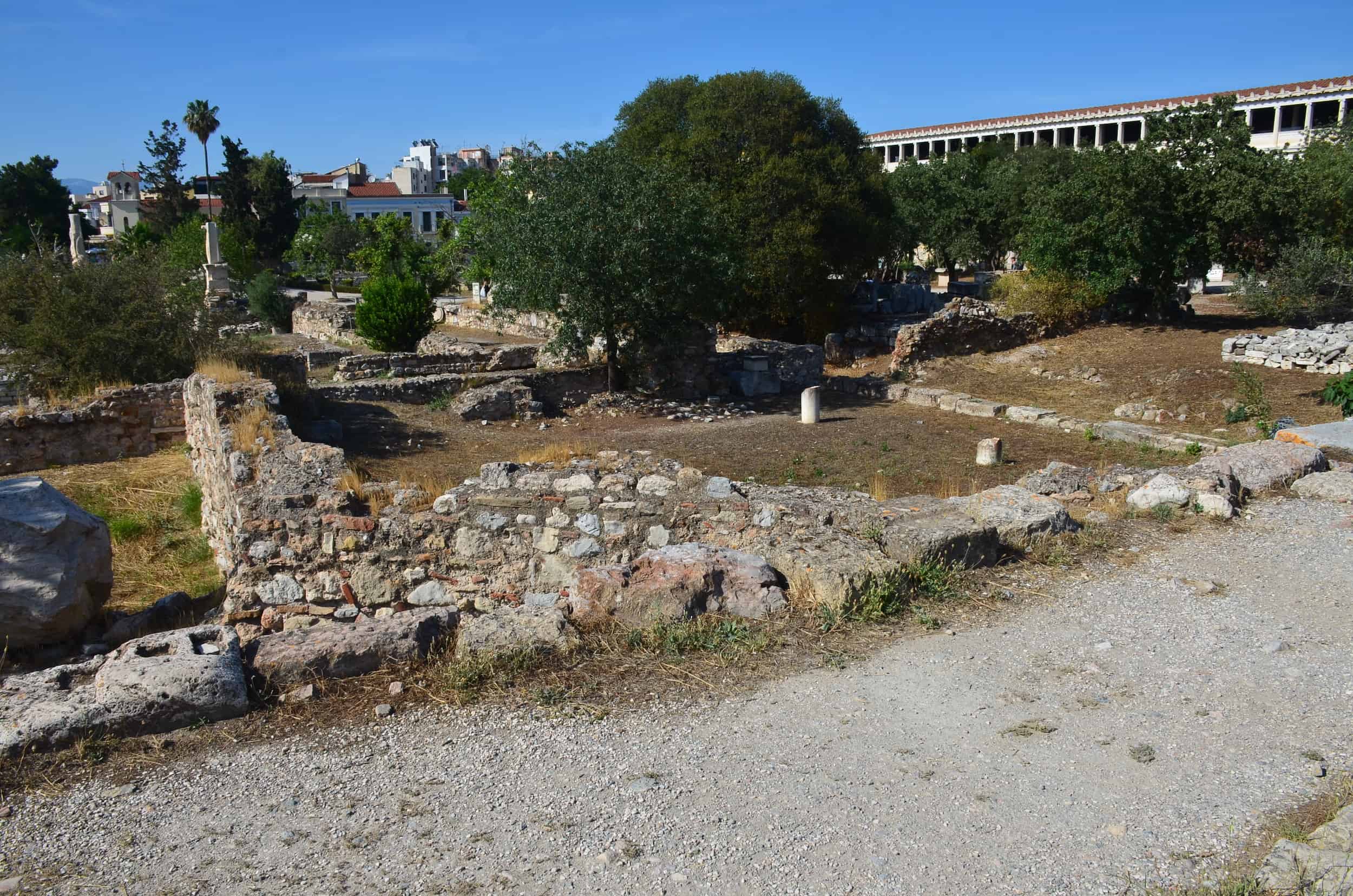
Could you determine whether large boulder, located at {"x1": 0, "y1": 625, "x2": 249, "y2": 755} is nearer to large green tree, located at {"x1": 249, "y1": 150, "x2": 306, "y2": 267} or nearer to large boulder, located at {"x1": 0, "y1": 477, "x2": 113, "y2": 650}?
Answer: large boulder, located at {"x1": 0, "y1": 477, "x2": 113, "y2": 650}

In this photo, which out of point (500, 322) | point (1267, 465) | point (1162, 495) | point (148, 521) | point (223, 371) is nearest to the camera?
point (1162, 495)

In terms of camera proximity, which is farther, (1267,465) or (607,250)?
(607,250)

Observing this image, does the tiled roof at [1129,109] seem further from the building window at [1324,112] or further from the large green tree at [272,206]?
the large green tree at [272,206]

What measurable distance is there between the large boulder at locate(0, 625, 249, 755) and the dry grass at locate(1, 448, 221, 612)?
3201mm

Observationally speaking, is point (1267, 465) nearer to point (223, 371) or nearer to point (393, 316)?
point (223, 371)

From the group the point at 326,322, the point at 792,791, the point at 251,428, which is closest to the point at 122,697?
the point at 792,791

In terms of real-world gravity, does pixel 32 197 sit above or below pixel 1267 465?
above

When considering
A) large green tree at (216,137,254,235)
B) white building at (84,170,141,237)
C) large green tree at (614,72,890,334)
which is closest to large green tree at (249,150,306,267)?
large green tree at (216,137,254,235)

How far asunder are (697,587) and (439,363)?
51.4 feet

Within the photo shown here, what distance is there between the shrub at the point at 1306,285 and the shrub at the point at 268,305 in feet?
89.9

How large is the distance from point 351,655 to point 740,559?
226 cm

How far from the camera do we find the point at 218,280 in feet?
97.8

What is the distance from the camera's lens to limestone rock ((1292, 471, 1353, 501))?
785cm

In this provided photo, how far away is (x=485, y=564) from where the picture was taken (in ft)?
20.6
